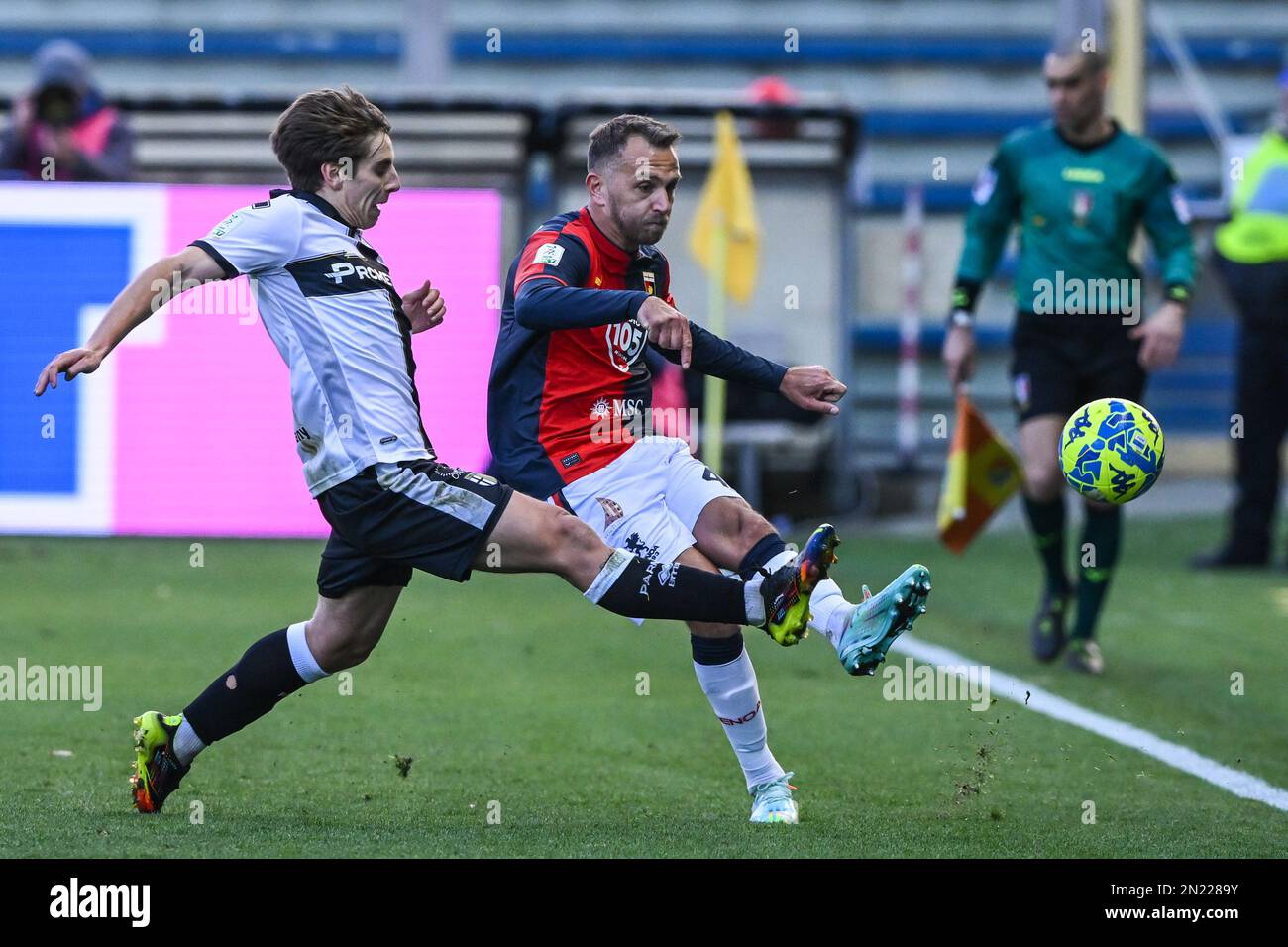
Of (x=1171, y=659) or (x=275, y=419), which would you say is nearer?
(x=1171, y=659)

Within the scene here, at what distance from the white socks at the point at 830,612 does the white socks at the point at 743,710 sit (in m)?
0.29

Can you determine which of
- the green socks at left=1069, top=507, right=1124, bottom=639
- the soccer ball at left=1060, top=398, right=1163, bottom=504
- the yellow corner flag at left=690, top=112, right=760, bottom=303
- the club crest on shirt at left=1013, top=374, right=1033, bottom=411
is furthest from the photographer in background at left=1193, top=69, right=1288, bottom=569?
the soccer ball at left=1060, top=398, right=1163, bottom=504

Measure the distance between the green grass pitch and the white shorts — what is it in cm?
67

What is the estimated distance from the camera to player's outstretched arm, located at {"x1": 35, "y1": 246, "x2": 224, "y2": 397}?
174 inches

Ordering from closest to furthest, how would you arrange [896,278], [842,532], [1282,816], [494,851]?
[494,851], [1282,816], [842,532], [896,278]

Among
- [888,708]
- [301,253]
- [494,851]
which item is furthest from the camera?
[888,708]

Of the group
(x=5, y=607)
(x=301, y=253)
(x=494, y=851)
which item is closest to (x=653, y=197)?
(x=301, y=253)

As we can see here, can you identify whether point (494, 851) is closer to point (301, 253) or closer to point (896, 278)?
point (301, 253)

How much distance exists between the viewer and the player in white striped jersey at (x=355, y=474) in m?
4.71

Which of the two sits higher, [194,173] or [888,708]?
[194,173]

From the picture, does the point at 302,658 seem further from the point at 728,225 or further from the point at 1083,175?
the point at 728,225

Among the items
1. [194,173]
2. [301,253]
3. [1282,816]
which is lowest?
[1282,816]

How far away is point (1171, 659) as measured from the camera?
831cm

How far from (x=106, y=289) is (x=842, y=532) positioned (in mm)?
4865
